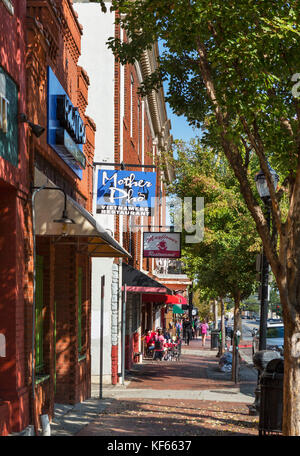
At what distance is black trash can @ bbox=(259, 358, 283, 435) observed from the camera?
10.4 m

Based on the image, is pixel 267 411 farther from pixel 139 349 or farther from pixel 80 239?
pixel 139 349

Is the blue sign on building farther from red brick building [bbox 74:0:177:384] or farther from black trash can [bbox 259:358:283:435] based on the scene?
black trash can [bbox 259:358:283:435]

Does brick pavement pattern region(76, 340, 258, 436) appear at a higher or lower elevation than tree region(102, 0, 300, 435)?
lower

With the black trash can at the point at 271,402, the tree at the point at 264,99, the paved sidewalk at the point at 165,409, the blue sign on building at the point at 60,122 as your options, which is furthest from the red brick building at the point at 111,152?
the black trash can at the point at 271,402

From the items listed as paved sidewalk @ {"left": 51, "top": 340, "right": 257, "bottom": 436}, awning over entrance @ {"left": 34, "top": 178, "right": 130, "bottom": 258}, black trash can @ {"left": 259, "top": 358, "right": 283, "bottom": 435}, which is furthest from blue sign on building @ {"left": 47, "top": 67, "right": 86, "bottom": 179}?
black trash can @ {"left": 259, "top": 358, "right": 283, "bottom": 435}

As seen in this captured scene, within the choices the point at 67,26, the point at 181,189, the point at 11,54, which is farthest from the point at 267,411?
the point at 181,189

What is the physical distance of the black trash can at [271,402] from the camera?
1038 cm

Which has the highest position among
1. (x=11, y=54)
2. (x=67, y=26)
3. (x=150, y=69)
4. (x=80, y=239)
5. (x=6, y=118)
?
(x=150, y=69)

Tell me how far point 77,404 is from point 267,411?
609cm

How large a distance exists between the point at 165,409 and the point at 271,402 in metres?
5.33

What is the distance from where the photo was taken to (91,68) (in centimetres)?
2422

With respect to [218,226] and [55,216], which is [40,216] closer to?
[55,216]

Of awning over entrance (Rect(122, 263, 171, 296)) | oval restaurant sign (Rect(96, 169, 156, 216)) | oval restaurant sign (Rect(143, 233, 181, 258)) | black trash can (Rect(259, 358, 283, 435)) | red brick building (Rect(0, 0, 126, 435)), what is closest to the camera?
red brick building (Rect(0, 0, 126, 435))

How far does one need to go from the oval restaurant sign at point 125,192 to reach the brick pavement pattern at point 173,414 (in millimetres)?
5009
